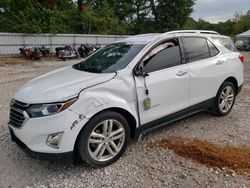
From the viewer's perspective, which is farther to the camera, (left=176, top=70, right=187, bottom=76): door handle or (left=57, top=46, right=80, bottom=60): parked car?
(left=57, top=46, right=80, bottom=60): parked car

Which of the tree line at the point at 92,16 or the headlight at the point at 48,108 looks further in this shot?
the tree line at the point at 92,16

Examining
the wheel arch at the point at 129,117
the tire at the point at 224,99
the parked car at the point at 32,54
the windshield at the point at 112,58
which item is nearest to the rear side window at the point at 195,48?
the tire at the point at 224,99

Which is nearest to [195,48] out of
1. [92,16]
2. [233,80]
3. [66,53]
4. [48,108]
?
[233,80]

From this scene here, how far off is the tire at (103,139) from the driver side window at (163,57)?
2.74 ft

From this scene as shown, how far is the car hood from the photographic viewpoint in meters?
2.78

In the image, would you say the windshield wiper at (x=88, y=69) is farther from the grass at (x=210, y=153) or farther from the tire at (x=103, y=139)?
the grass at (x=210, y=153)

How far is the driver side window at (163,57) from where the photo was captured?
3422 millimetres

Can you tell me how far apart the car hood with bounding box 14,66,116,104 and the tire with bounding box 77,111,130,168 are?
40 cm

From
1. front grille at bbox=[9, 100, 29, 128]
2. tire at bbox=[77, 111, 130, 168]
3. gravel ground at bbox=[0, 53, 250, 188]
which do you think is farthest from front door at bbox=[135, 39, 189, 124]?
front grille at bbox=[9, 100, 29, 128]

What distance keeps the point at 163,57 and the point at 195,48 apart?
2.59 feet

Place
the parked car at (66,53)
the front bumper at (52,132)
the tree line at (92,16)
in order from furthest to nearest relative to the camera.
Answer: the tree line at (92,16) < the parked car at (66,53) < the front bumper at (52,132)

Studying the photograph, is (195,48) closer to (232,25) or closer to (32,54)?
(32,54)

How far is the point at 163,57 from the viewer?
3.60 meters

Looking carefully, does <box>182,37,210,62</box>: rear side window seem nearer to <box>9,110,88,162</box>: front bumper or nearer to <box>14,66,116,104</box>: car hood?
<box>14,66,116,104</box>: car hood
